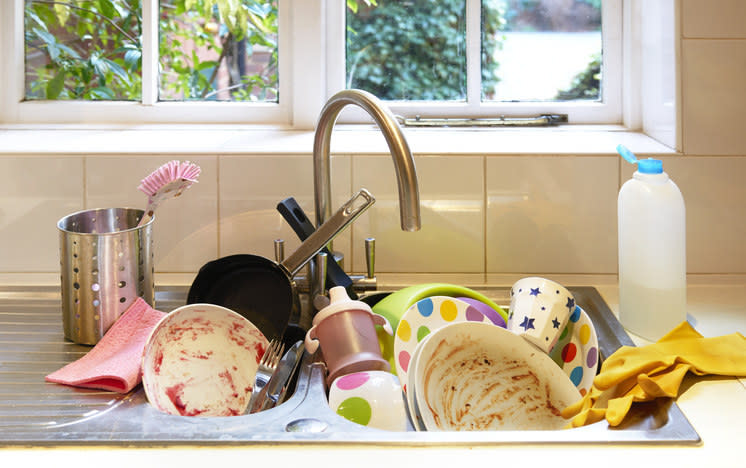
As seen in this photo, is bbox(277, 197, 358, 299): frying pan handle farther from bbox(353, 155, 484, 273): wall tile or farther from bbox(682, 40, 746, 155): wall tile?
bbox(682, 40, 746, 155): wall tile

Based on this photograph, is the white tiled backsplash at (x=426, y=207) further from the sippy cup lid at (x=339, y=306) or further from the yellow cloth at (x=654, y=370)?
the yellow cloth at (x=654, y=370)

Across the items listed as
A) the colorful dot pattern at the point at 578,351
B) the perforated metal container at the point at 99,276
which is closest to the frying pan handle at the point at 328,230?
the perforated metal container at the point at 99,276

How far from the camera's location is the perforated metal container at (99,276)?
4.09 ft

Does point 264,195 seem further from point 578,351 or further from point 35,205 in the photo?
point 578,351

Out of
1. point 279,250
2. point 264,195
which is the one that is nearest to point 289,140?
point 264,195

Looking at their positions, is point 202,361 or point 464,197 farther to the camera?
point 464,197

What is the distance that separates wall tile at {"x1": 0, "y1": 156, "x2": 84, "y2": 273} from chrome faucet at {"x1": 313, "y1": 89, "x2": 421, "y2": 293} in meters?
0.50

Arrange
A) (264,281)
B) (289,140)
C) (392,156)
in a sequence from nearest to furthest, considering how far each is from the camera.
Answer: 1. (392,156)
2. (264,281)
3. (289,140)

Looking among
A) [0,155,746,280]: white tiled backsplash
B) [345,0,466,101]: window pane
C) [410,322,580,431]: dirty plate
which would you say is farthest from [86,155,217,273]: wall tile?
[410,322,580,431]: dirty plate

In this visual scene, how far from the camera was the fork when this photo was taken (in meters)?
1.16

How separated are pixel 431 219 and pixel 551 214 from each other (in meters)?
0.22

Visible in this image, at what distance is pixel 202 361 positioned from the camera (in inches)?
48.5

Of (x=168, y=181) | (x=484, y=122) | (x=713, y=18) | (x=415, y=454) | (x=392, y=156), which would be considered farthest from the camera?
(x=484, y=122)

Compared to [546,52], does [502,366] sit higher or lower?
lower
